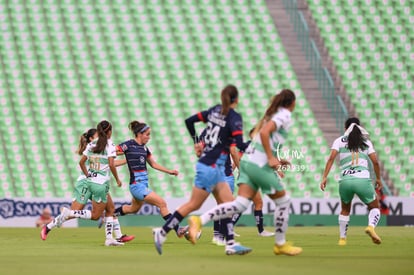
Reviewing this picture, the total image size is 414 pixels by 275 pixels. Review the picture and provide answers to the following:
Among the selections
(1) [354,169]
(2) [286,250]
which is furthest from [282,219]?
(1) [354,169]

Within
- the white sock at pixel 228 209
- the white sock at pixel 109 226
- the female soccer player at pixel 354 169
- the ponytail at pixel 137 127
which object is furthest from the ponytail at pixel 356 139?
the white sock at pixel 228 209

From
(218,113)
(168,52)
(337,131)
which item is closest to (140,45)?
(168,52)

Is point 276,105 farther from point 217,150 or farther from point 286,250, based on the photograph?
point 286,250

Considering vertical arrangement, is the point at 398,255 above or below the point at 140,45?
below

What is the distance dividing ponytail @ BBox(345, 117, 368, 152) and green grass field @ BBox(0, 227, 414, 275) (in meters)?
1.65

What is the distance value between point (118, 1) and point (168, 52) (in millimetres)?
3499

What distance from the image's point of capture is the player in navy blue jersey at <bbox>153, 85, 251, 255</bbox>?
43.3ft

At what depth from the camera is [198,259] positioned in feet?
41.9

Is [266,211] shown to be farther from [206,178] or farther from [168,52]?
[206,178]

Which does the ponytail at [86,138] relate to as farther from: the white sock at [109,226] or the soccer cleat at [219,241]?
the soccer cleat at [219,241]

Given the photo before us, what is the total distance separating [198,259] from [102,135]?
17.0 ft

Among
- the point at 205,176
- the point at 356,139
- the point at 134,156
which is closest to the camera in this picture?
the point at 205,176

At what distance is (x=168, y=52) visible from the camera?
35500mm

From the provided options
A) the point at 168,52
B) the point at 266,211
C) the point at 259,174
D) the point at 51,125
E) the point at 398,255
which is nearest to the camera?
the point at 259,174
